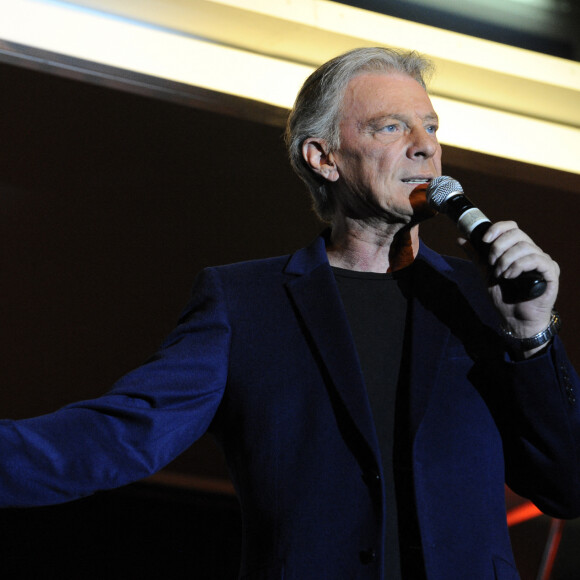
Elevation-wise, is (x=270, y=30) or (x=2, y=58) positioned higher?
(x=270, y=30)

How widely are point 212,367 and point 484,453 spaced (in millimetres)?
A: 462

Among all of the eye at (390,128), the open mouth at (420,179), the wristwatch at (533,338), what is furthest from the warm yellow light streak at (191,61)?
the wristwatch at (533,338)

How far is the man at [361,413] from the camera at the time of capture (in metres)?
1.14

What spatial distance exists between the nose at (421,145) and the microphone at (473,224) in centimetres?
14

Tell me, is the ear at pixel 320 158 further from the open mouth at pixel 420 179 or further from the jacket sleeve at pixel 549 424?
the jacket sleeve at pixel 549 424

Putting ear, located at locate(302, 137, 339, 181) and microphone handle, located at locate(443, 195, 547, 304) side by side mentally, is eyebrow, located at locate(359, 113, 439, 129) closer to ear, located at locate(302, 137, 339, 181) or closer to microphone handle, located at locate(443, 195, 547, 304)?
ear, located at locate(302, 137, 339, 181)

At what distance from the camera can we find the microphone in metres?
1.08

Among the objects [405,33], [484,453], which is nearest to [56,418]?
[484,453]

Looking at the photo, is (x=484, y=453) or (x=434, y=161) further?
(x=434, y=161)

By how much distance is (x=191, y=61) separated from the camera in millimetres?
2355

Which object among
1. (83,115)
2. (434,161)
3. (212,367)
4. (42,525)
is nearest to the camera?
(212,367)

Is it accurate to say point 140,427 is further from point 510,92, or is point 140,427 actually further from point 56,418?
point 510,92

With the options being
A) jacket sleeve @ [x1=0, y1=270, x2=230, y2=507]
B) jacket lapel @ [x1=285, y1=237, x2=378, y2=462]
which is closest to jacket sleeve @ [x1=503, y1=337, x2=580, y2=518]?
jacket lapel @ [x1=285, y1=237, x2=378, y2=462]

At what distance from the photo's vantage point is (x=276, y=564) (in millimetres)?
1170
